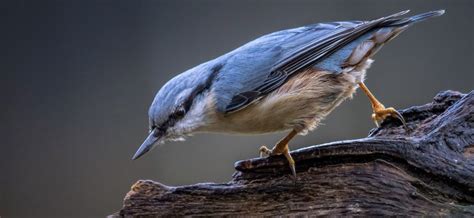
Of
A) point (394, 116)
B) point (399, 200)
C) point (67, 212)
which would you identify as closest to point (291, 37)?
point (394, 116)

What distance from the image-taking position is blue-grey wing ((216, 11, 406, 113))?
2.66 meters

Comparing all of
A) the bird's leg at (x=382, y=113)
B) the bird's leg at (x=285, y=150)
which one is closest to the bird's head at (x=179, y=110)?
the bird's leg at (x=285, y=150)

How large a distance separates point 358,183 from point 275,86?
588 millimetres

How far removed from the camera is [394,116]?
2590mm

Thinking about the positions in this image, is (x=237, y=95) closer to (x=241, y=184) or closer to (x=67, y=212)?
(x=241, y=184)

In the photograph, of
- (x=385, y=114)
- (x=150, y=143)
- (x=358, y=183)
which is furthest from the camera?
(x=385, y=114)

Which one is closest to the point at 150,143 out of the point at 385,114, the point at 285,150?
the point at 285,150

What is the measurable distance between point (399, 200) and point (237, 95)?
0.77 m

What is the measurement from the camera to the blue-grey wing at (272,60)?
266 centimetres

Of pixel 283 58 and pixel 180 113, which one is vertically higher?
pixel 283 58

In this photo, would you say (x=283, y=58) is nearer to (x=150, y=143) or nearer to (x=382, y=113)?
(x=382, y=113)

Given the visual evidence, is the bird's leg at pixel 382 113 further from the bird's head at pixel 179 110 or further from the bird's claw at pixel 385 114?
the bird's head at pixel 179 110

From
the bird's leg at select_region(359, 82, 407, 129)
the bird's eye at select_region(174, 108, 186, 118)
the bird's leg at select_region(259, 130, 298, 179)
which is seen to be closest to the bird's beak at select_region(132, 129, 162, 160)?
the bird's eye at select_region(174, 108, 186, 118)

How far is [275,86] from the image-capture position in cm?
266
